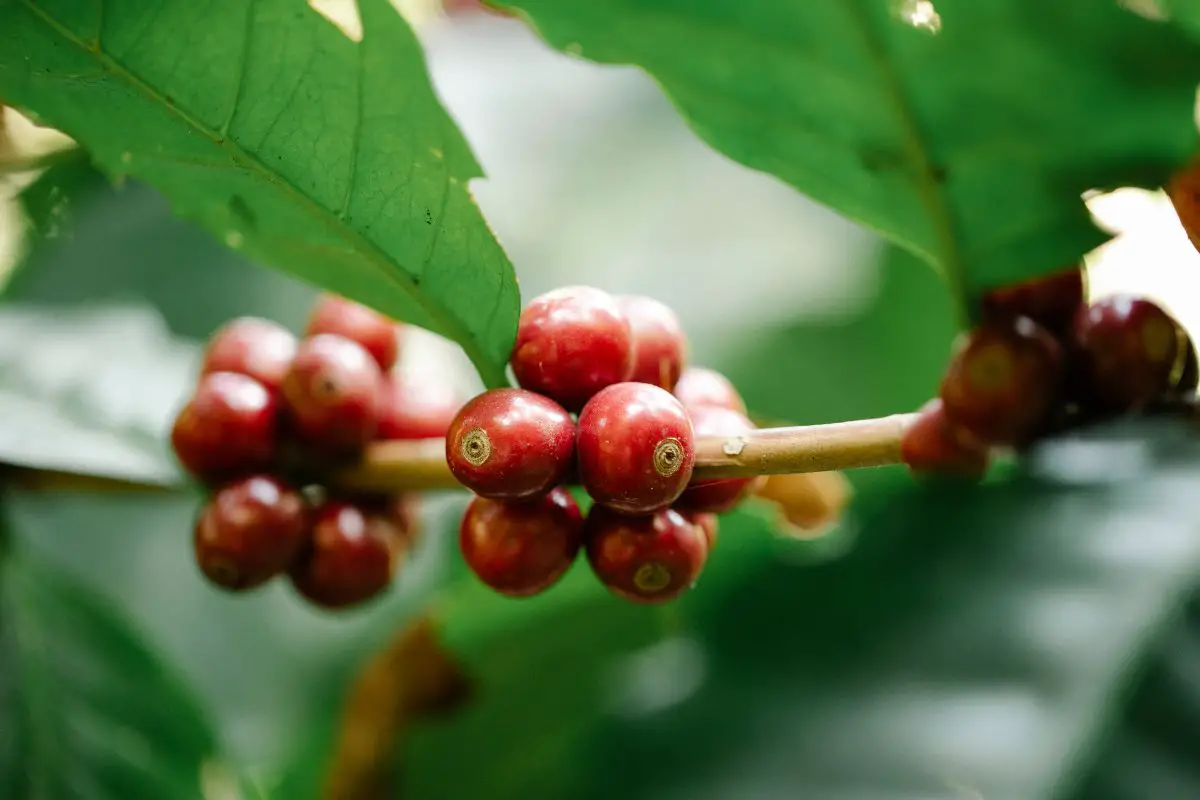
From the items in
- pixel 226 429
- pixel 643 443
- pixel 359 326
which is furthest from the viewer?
pixel 359 326

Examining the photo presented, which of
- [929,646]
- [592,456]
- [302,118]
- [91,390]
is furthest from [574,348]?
[91,390]

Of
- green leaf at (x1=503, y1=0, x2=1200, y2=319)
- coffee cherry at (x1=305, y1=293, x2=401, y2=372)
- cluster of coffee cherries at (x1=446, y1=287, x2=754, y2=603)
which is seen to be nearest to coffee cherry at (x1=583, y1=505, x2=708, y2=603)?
cluster of coffee cherries at (x1=446, y1=287, x2=754, y2=603)

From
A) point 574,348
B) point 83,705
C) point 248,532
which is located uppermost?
point 574,348

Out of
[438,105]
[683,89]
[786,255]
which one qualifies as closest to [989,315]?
[683,89]

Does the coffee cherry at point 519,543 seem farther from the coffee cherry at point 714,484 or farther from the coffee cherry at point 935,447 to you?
the coffee cherry at point 935,447

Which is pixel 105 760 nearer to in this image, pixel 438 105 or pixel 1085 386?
pixel 438 105

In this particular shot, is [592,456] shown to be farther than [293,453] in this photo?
No

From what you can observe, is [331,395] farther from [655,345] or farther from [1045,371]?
[1045,371]
